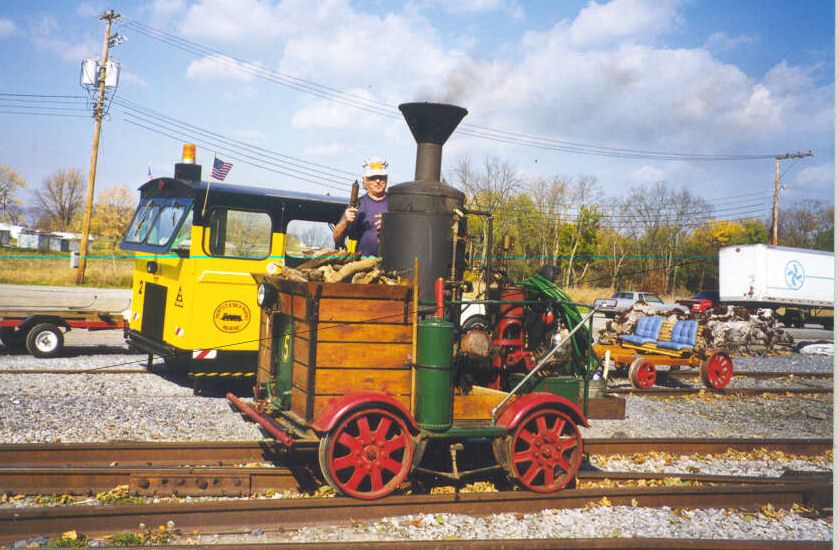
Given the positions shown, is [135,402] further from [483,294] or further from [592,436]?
[592,436]

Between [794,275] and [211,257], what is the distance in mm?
27715

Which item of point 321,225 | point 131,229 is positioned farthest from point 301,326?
point 131,229

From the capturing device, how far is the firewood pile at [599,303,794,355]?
17.4 metres

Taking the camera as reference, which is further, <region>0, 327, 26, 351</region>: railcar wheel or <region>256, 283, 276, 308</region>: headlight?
<region>0, 327, 26, 351</region>: railcar wheel

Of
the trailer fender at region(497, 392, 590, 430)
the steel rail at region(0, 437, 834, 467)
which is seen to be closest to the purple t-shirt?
the steel rail at region(0, 437, 834, 467)

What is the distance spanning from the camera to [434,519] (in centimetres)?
491

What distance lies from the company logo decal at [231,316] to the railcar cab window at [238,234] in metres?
0.69

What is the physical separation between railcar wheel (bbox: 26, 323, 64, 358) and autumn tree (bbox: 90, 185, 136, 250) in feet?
208

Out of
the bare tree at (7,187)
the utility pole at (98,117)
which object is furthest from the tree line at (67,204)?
the utility pole at (98,117)

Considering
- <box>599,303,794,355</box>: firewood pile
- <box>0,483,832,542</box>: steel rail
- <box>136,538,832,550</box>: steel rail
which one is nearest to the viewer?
<box>136,538,832,550</box>: steel rail

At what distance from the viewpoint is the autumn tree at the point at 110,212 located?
72.9 m

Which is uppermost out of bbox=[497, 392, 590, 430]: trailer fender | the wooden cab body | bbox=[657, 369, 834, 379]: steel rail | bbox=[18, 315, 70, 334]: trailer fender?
the wooden cab body

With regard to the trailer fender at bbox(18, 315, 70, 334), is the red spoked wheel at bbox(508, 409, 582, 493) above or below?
below

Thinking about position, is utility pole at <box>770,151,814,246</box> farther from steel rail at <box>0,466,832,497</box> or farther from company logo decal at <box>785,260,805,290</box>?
steel rail at <box>0,466,832,497</box>
